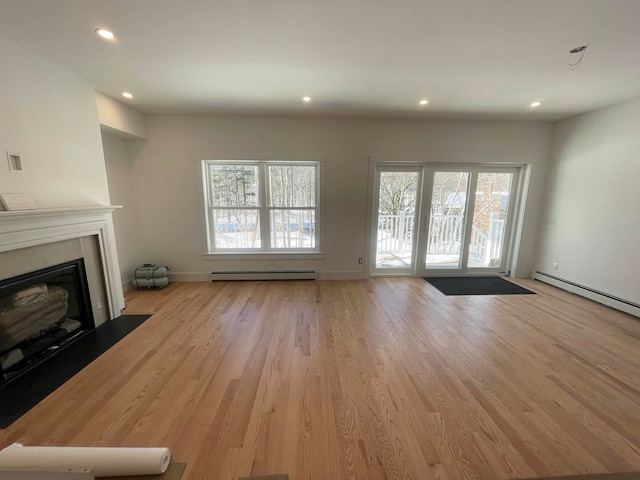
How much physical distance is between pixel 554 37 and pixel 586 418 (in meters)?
2.77

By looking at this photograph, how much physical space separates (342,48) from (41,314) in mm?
3624

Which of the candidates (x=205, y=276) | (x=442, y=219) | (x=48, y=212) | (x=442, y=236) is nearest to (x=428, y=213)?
(x=442, y=219)

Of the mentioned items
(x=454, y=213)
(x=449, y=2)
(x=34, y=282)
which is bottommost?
(x=34, y=282)

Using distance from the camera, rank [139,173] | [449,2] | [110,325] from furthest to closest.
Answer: [139,173], [110,325], [449,2]

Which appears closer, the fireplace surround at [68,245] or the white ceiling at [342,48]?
the white ceiling at [342,48]

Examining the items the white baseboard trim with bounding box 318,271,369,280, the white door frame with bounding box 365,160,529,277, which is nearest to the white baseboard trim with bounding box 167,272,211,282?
the white baseboard trim with bounding box 318,271,369,280

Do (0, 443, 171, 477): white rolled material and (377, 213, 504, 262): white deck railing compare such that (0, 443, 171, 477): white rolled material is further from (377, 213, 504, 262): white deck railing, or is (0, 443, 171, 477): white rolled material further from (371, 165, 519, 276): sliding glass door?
(377, 213, 504, 262): white deck railing

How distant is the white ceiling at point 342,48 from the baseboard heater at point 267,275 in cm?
260

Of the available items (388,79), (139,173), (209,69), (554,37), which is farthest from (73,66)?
(554,37)

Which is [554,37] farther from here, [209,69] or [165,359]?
[165,359]

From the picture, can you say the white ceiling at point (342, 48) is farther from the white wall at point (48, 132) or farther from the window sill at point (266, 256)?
the window sill at point (266, 256)

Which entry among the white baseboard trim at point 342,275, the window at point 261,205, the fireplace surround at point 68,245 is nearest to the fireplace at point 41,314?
the fireplace surround at point 68,245

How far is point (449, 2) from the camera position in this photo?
153 centimetres

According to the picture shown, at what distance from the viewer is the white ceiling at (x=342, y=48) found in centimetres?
160
